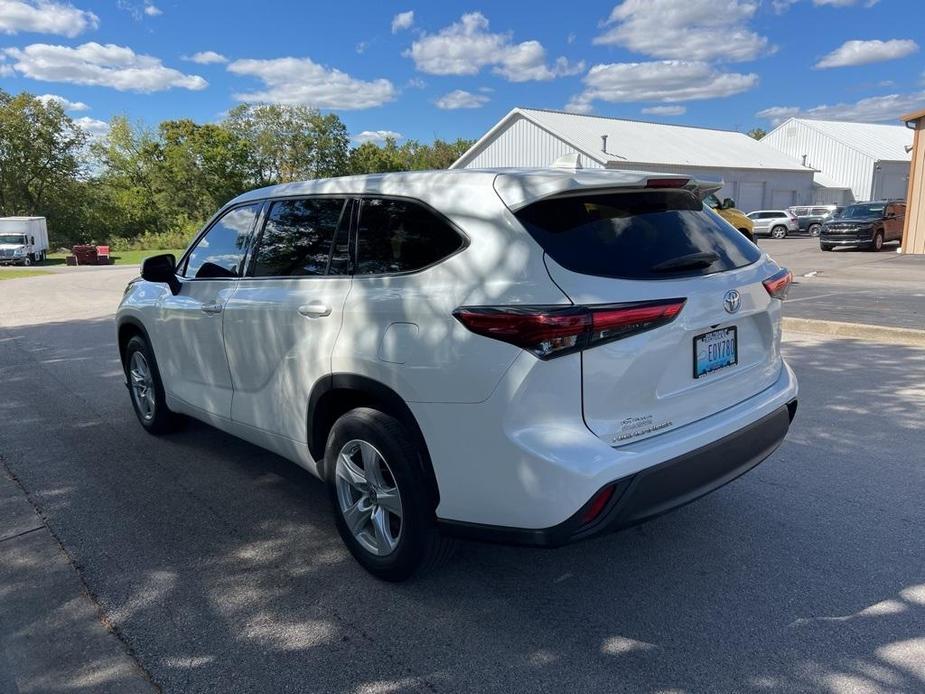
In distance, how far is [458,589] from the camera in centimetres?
314

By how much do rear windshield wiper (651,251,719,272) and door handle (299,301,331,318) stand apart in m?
1.51

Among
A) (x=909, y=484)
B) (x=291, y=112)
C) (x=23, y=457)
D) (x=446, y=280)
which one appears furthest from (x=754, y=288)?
(x=291, y=112)

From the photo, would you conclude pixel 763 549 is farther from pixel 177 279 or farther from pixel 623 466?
pixel 177 279

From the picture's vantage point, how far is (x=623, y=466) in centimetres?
252

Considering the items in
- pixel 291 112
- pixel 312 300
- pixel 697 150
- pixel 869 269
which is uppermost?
pixel 291 112

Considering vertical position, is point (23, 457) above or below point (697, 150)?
below

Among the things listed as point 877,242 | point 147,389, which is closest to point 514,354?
point 147,389

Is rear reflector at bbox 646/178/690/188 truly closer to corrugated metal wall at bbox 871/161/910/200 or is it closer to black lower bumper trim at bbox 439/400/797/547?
black lower bumper trim at bbox 439/400/797/547

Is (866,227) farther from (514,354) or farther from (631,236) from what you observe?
(514,354)

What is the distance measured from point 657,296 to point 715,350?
466 mm

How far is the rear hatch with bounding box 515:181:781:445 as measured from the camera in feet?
8.38

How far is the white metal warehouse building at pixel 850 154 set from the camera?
50.8 meters

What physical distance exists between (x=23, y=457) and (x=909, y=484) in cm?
596

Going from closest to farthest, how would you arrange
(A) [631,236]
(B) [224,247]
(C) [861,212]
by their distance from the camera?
(A) [631,236]
(B) [224,247]
(C) [861,212]
